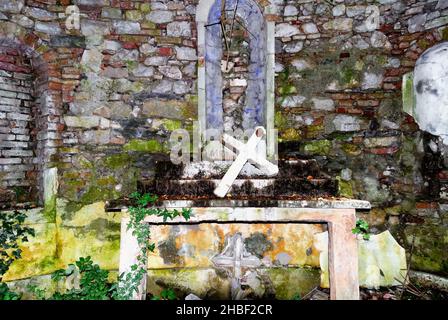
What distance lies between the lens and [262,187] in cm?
254

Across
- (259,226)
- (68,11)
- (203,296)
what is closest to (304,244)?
(259,226)

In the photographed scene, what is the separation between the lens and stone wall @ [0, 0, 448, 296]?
3.18 meters

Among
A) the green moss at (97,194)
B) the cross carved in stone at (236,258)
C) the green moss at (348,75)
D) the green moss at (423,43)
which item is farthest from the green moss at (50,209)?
the green moss at (423,43)

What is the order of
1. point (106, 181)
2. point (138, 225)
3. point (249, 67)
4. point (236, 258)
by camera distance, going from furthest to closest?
point (249, 67), point (106, 181), point (236, 258), point (138, 225)

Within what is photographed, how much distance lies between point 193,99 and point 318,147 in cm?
164

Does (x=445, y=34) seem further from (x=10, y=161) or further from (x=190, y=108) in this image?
(x=10, y=161)

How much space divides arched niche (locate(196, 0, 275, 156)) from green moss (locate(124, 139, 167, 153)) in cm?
56

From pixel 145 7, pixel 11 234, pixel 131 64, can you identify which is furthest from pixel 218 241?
pixel 145 7

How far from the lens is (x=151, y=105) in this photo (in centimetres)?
346

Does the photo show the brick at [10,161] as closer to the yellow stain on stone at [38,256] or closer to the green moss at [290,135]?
the yellow stain on stone at [38,256]

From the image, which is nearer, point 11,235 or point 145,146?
point 11,235

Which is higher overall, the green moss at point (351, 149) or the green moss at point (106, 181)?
the green moss at point (351, 149)

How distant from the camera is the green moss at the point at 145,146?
338 centimetres

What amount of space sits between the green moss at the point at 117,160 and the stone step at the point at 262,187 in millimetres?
1035
